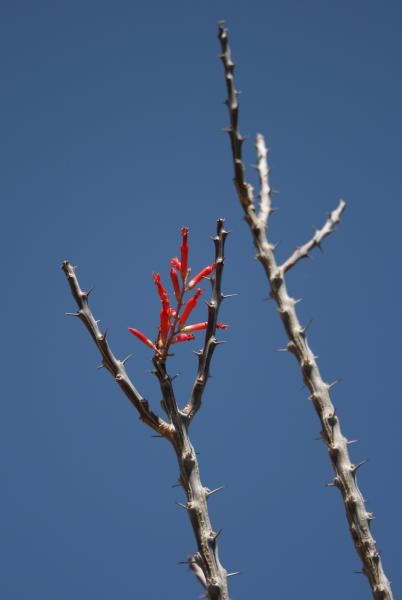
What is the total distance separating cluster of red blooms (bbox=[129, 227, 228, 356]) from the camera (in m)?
4.51

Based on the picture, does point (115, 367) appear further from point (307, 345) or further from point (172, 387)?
point (307, 345)

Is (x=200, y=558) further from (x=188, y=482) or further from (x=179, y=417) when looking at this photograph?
(x=179, y=417)

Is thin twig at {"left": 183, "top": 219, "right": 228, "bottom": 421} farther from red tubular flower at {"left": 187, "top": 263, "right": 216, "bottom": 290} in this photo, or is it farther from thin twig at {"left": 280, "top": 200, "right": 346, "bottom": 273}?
thin twig at {"left": 280, "top": 200, "right": 346, "bottom": 273}

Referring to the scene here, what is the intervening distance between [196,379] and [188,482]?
0.64m

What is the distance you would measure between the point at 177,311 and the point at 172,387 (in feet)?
1.58

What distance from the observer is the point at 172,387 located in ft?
14.9

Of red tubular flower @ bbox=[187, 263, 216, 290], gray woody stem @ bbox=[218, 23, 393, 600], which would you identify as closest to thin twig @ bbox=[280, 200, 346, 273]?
gray woody stem @ bbox=[218, 23, 393, 600]

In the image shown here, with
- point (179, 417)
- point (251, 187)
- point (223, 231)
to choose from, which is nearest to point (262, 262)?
point (251, 187)

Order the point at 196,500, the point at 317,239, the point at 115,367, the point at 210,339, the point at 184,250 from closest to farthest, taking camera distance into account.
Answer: the point at 196,500
the point at 115,367
the point at 210,339
the point at 184,250
the point at 317,239

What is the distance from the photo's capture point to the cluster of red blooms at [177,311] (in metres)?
4.51

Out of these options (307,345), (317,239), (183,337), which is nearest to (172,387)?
(183,337)

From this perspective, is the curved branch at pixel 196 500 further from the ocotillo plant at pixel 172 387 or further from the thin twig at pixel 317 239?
the thin twig at pixel 317 239

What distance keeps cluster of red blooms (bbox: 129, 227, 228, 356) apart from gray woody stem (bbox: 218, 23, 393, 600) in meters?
1.57

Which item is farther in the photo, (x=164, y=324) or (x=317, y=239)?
(x=317, y=239)
